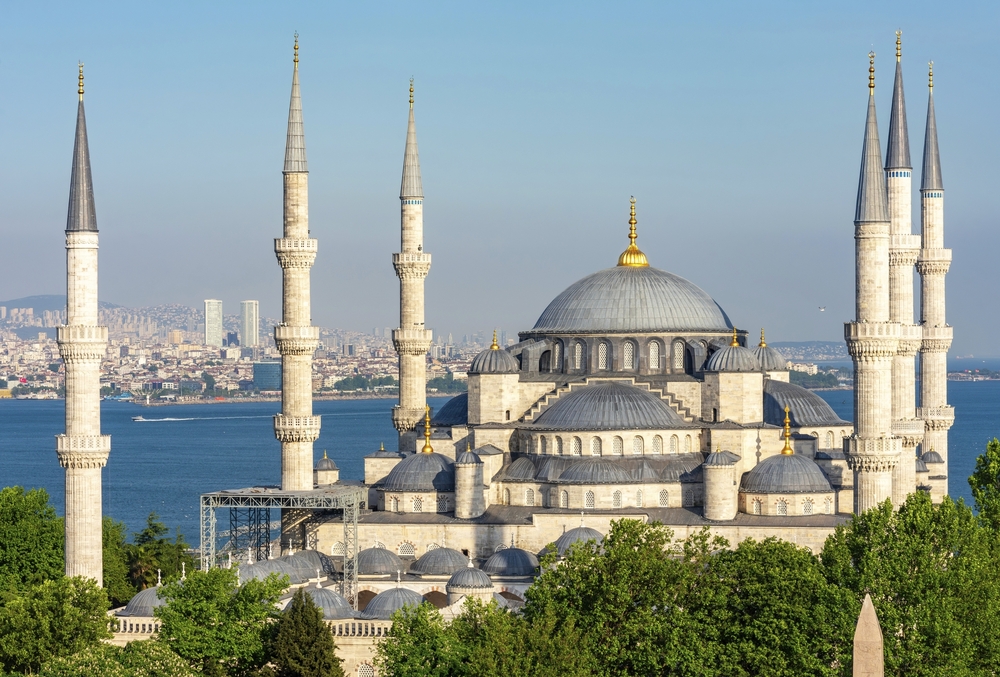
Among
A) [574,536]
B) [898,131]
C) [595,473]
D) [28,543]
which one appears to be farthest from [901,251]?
[28,543]

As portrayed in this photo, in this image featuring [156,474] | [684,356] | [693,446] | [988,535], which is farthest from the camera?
[156,474]

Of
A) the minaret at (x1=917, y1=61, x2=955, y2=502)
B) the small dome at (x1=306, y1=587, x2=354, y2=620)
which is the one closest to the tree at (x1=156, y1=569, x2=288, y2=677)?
the small dome at (x1=306, y1=587, x2=354, y2=620)

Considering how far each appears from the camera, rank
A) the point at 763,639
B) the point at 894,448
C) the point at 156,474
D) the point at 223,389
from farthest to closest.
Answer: the point at 223,389 → the point at 156,474 → the point at 894,448 → the point at 763,639

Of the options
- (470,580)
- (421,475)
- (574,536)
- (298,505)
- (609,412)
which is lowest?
(470,580)

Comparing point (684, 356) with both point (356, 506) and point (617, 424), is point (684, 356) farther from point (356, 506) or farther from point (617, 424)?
point (356, 506)

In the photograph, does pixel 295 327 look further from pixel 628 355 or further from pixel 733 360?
pixel 733 360

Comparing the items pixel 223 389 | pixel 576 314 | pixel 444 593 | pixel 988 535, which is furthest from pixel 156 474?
pixel 223 389
